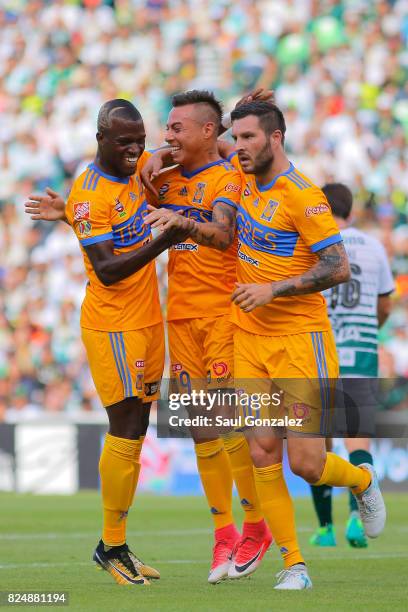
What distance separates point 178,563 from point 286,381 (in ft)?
6.89

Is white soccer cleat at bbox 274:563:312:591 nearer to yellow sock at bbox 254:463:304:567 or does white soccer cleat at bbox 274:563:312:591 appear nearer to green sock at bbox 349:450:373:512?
yellow sock at bbox 254:463:304:567

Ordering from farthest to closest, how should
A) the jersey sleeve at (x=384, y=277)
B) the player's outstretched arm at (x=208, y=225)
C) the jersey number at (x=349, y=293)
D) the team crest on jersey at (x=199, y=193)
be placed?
the jersey sleeve at (x=384, y=277) < the jersey number at (x=349, y=293) < the team crest on jersey at (x=199, y=193) < the player's outstretched arm at (x=208, y=225)

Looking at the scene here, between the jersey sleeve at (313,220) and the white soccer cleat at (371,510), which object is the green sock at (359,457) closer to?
the white soccer cleat at (371,510)

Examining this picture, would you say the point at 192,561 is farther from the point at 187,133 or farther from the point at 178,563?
the point at 187,133

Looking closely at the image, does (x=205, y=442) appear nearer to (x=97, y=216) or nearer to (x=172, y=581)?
(x=172, y=581)

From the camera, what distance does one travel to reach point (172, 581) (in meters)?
7.01

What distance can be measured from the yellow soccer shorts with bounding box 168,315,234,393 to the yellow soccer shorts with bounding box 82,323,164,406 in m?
0.19

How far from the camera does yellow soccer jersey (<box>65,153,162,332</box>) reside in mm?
6832

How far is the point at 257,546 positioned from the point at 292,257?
1683mm

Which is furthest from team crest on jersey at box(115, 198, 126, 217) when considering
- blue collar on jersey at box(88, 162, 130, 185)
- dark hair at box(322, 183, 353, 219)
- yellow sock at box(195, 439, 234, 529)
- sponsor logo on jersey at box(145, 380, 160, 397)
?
dark hair at box(322, 183, 353, 219)

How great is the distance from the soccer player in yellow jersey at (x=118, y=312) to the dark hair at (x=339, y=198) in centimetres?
257

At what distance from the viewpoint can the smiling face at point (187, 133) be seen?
23.5 feet

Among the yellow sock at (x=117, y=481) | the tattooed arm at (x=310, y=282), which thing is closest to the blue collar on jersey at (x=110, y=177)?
the tattooed arm at (x=310, y=282)

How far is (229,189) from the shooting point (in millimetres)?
6992
